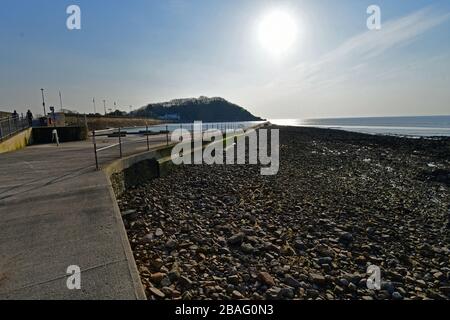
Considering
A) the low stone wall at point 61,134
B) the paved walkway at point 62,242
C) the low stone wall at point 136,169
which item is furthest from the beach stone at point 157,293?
the low stone wall at point 61,134

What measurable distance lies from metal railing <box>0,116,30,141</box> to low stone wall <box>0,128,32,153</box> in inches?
8.4

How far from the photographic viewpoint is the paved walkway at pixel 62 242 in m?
2.67

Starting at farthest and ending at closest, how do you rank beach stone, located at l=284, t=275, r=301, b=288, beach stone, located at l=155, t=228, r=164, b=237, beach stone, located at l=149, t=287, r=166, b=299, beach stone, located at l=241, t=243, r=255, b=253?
beach stone, located at l=155, t=228, r=164, b=237
beach stone, located at l=241, t=243, r=255, b=253
beach stone, located at l=284, t=275, r=301, b=288
beach stone, located at l=149, t=287, r=166, b=299

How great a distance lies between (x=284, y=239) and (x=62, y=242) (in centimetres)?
375

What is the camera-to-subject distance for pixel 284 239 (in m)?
5.28

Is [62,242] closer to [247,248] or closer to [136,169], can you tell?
[247,248]

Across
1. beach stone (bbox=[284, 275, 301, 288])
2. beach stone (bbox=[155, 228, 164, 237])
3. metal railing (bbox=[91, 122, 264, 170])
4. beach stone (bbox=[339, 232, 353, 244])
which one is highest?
metal railing (bbox=[91, 122, 264, 170])

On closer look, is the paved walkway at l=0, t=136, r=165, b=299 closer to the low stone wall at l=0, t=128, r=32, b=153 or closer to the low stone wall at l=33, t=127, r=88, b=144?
the low stone wall at l=0, t=128, r=32, b=153

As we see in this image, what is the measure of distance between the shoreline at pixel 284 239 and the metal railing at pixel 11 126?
9477 millimetres

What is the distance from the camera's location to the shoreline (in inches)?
146

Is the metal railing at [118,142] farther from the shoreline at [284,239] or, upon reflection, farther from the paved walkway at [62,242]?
the paved walkway at [62,242]

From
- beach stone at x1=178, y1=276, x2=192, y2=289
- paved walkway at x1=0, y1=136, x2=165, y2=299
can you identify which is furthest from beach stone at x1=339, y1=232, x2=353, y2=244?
paved walkway at x1=0, y1=136, x2=165, y2=299

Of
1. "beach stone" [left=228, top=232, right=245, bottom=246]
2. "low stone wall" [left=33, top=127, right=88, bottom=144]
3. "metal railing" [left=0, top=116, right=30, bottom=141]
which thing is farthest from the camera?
"low stone wall" [left=33, top=127, right=88, bottom=144]

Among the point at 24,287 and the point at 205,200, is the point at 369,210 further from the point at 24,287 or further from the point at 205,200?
the point at 24,287
